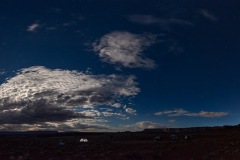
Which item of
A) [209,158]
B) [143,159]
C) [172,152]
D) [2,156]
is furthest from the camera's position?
[172,152]

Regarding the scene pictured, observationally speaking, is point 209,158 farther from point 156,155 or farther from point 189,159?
point 156,155

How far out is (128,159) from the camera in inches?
1501

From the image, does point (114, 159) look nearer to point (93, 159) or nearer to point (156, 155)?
point (93, 159)

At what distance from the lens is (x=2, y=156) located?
4125 cm

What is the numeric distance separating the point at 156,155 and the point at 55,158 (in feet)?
43.1

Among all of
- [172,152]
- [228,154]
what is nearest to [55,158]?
[172,152]

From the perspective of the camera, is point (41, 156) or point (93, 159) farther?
point (41, 156)

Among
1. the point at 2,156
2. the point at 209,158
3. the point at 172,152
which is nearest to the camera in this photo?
the point at 209,158

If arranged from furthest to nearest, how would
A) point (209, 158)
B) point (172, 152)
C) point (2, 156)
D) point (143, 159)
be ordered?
1. point (172, 152)
2. point (2, 156)
3. point (143, 159)
4. point (209, 158)

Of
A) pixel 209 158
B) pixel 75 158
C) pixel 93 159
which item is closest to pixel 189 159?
pixel 209 158

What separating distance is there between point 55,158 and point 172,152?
54.1 ft

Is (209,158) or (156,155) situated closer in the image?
(209,158)

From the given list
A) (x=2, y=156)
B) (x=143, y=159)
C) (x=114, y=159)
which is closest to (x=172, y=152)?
(x=143, y=159)

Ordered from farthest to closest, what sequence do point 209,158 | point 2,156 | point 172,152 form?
point 172,152 → point 2,156 → point 209,158
